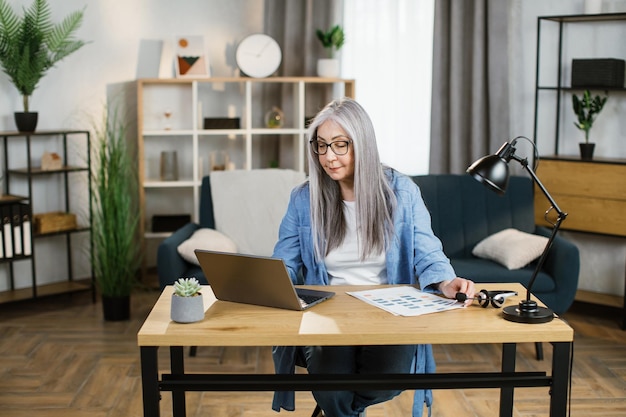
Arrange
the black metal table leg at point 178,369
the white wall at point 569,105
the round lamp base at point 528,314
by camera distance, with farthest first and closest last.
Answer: the white wall at point 569,105 < the black metal table leg at point 178,369 < the round lamp base at point 528,314

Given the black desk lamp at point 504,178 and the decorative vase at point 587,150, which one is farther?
the decorative vase at point 587,150

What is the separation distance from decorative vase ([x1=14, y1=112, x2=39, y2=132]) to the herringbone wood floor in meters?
1.06

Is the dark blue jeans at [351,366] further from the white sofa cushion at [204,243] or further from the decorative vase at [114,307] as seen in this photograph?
the decorative vase at [114,307]

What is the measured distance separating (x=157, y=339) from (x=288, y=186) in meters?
2.70

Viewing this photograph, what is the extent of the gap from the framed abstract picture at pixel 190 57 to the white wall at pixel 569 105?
1966 mm

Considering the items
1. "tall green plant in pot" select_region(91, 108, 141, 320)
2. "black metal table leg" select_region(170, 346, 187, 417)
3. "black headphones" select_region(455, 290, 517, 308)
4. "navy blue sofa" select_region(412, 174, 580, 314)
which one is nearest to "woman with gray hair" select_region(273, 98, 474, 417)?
"black headphones" select_region(455, 290, 517, 308)

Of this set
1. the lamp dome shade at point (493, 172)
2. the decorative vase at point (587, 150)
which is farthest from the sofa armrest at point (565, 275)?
the lamp dome shade at point (493, 172)

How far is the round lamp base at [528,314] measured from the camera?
224cm

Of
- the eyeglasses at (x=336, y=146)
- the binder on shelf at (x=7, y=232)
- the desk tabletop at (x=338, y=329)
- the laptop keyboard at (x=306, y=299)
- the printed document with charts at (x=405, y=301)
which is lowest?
the binder on shelf at (x=7, y=232)

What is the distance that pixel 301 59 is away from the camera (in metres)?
5.97

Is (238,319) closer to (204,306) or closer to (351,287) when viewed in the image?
(204,306)

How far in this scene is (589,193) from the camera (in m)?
4.79

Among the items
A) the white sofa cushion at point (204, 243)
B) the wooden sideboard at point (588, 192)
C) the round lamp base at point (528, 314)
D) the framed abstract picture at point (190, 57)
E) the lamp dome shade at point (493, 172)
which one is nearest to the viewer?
the round lamp base at point (528, 314)

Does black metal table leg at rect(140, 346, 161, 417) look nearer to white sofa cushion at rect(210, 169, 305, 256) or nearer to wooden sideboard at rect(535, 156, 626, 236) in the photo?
white sofa cushion at rect(210, 169, 305, 256)
